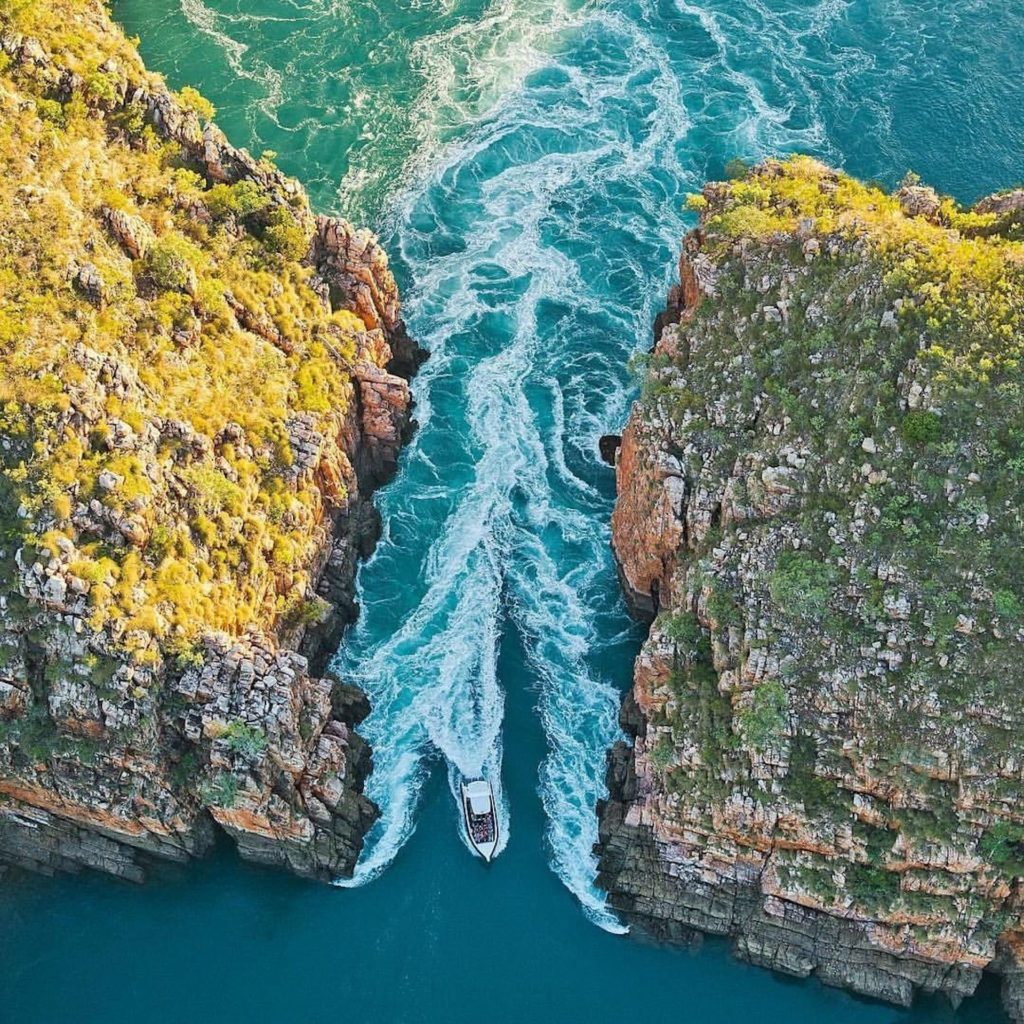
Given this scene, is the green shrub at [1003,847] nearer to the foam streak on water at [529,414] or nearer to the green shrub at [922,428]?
the green shrub at [922,428]

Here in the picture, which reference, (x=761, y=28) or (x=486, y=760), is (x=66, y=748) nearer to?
(x=486, y=760)

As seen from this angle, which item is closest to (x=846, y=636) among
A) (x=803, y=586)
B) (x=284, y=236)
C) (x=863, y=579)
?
(x=863, y=579)

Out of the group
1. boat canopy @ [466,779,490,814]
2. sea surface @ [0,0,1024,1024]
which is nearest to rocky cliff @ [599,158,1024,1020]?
sea surface @ [0,0,1024,1024]

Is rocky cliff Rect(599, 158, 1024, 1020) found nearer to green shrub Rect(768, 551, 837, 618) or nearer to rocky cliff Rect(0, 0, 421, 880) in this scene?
green shrub Rect(768, 551, 837, 618)

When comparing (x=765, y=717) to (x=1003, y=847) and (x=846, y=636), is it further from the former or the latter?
(x=1003, y=847)

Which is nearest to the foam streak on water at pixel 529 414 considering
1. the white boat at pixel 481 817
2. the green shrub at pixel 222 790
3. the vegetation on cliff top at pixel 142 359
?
the white boat at pixel 481 817

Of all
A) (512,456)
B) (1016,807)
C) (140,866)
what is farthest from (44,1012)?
(1016,807)
